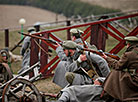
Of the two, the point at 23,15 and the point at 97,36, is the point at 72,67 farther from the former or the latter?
the point at 23,15

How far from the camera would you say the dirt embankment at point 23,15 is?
26672 mm

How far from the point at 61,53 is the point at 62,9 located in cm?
2556

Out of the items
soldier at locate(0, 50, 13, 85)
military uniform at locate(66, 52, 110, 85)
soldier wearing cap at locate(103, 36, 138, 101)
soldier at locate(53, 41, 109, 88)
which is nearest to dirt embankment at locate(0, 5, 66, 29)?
soldier at locate(0, 50, 13, 85)

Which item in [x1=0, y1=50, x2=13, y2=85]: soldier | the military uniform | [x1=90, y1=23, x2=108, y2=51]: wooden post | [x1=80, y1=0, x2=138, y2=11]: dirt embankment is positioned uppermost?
[x1=80, y1=0, x2=138, y2=11]: dirt embankment

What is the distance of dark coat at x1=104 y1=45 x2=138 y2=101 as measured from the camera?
4.53 meters

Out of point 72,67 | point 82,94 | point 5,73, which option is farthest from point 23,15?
point 82,94

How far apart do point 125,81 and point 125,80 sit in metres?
0.02

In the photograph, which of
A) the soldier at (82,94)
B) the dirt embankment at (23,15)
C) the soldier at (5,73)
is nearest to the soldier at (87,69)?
the soldier at (82,94)

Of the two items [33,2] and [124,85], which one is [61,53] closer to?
[124,85]

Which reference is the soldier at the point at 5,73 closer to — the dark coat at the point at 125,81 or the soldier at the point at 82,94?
the soldier at the point at 82,94

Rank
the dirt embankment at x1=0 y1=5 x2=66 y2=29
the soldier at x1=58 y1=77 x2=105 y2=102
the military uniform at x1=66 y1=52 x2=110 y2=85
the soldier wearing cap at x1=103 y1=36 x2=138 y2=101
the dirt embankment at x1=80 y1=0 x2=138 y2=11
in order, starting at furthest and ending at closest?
the dirt embankment at x1=0 y1=5 x2=66 y2=29
the dirt embankment at x1=80 y1=0 x2=138 y2=11
the military uniform at x1=66 y1=52 x2=110 y2=85
the soldier at x1=58 y1=77 x2=105 y2=102
the soldier wearing cap at x1=103 y1=36 x2=138 y2=101

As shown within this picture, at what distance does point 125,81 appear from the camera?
4547mm

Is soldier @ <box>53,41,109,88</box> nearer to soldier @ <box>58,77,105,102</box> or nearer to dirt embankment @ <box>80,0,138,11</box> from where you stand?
soldier @ <box>58,77,105,102</box>

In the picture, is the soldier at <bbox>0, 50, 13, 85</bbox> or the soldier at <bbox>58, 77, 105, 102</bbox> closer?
the soldier at <bbox>58, 77, 105, 102</bbox>
